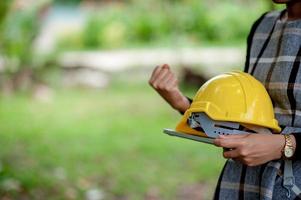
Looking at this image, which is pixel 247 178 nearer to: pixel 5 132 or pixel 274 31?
pixel 274 31

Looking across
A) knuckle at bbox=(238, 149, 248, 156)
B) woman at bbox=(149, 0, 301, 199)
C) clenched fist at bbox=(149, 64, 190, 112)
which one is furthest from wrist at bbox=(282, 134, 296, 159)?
clenched fist at bbox=(149, 64, 190, 112)

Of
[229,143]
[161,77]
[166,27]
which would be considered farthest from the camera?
[166,27]

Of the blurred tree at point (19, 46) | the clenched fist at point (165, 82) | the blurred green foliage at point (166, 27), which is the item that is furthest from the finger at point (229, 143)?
the blurred green foliage at point (166, 27)

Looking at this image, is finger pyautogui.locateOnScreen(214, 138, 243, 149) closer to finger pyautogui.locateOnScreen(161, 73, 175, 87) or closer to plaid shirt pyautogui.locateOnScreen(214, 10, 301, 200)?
plaid shirt pyautogui.locateOnScreen(214, 10, 301, 200)

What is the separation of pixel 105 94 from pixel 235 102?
30.1 ft

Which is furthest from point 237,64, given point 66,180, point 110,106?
point 66,180

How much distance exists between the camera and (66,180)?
17.6 feet

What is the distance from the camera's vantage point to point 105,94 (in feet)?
36.1

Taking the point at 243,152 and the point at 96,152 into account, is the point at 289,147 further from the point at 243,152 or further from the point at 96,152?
the point at 96,152

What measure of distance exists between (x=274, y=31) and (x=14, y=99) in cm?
840

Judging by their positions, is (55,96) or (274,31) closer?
(274,31)

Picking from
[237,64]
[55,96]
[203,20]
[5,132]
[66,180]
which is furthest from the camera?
[203,20]

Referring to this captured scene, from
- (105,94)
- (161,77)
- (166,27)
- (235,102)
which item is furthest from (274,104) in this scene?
(166,27)

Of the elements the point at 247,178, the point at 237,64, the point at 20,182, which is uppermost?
the point at 247,178
